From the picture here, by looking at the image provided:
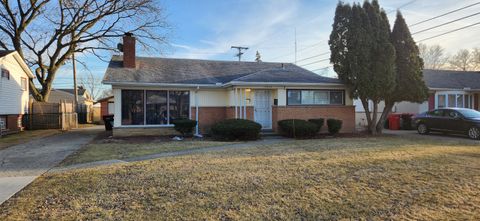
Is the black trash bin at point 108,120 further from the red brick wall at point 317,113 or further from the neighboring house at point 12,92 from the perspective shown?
the red brick wall at point 317,113

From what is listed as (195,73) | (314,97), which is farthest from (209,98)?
(314,97)

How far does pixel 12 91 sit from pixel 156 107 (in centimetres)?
1120

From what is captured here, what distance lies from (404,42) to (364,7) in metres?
2.77

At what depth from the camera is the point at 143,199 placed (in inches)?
203

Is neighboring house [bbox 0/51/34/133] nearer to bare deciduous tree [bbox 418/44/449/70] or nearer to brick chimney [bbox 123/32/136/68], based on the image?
brick chimney [bbox 123/32/136/68]

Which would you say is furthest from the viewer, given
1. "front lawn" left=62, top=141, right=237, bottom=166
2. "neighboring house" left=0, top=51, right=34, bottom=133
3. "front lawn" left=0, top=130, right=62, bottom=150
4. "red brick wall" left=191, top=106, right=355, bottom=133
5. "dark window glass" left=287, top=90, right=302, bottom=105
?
"neighboring house" left=0, top=51, right=34, bottom=133

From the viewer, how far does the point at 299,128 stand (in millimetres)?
14453

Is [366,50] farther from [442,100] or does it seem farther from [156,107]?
[442,100]

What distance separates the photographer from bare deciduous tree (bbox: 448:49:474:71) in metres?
46.8

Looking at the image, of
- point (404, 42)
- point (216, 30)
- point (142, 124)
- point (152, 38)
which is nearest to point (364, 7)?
point (404, 42)

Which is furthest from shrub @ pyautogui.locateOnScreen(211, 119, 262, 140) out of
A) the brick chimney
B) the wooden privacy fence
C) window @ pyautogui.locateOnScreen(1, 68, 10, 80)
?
the wooden privacy fence

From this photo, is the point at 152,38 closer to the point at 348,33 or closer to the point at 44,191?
the point at 348,33

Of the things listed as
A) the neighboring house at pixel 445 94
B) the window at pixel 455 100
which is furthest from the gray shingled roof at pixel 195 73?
the window at pixel 455 100

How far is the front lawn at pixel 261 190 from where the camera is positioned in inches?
181
